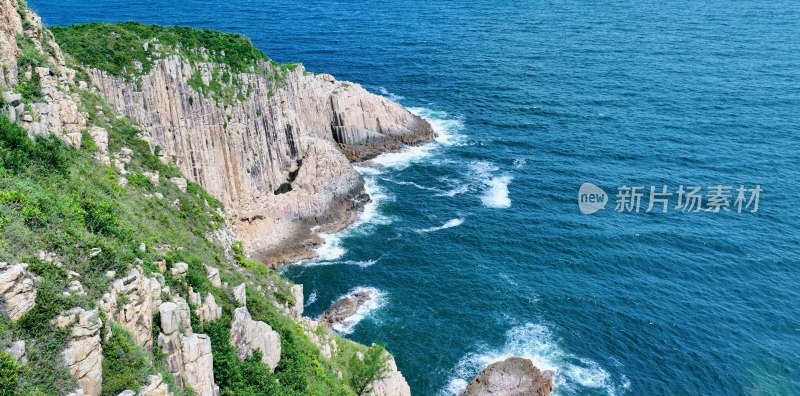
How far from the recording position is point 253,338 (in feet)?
133

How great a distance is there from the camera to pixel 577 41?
7062 inches

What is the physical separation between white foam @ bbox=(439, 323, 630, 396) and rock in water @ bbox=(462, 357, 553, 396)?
1263 millimetres

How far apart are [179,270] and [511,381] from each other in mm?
46583

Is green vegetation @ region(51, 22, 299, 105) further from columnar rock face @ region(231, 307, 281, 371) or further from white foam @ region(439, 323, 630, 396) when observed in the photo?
white foam @ region(439, 323, 630, 396)

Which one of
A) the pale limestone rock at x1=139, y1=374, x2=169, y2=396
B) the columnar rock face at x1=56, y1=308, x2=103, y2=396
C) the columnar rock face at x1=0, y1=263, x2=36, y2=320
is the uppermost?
the columnar rock face at x1=0, y1=263, x2=36, y2=320

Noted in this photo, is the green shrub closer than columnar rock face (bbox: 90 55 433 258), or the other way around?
the green shrub

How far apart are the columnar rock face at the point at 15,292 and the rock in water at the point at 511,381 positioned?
176ft

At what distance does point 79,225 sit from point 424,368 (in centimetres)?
5026

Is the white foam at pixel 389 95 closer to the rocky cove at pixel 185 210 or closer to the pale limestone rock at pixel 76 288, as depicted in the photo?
the rocky cove at pixel 185 210

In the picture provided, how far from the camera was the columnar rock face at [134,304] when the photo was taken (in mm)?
28656

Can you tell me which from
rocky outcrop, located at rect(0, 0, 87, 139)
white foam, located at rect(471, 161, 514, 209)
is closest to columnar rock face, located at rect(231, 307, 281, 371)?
rocky outcrop, located at rect(0, 0, 87, 139)

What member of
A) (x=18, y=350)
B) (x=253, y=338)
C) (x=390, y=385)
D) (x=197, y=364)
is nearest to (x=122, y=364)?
(x=18, y=350)

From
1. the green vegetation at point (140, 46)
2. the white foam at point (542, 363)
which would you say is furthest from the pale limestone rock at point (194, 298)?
the green vegetation at point (140, 46)

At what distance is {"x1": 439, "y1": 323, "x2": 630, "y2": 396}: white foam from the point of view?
7250 centimetres
